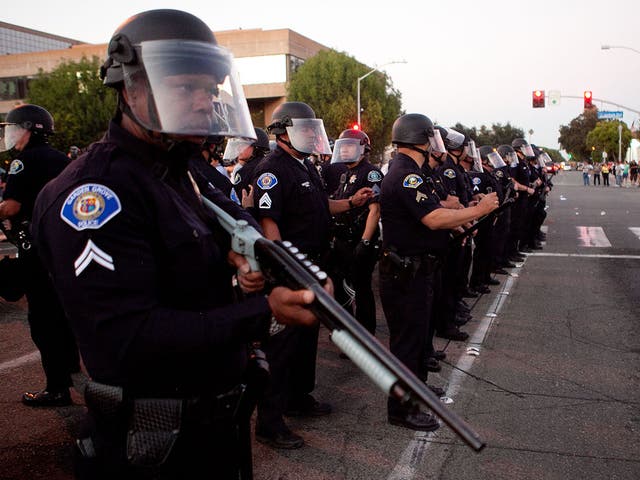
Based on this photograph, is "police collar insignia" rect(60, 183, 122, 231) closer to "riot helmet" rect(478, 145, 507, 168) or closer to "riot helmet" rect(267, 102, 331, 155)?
"riot helmet" rect(267, 102, 331, 155)

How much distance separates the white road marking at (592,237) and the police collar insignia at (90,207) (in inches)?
551

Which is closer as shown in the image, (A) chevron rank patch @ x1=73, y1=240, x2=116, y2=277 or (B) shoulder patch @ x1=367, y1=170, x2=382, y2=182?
(A) chevron rank patch @ x1=73, y1=240, x2=116, y2=277

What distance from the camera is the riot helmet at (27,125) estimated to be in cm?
493

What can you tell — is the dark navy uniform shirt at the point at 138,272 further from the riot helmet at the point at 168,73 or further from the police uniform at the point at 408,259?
the police uniform at the point at 408,259

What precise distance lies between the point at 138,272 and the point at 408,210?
320 cm

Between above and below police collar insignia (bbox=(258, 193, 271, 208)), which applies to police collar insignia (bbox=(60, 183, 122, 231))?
above

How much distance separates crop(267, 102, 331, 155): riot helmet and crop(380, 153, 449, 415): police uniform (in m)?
0.67

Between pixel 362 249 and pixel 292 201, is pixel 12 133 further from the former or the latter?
pixel 362 249

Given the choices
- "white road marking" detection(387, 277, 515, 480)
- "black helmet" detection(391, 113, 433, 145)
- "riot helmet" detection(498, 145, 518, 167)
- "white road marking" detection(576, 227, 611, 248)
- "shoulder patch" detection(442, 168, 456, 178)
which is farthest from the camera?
"white road marking" detection(576, 227, 611, 248)

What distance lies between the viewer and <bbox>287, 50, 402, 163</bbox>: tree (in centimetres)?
5134

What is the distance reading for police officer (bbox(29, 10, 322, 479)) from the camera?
1658 mm

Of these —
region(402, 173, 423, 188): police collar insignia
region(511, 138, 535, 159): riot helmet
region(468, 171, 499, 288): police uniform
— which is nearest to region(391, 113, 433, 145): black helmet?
region(402, 173, 423, 188): police collar insignia

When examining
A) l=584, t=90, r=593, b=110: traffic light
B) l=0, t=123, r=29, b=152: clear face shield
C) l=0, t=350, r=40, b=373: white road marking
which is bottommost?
l=0, t=350, r=40, b=373: white road marking

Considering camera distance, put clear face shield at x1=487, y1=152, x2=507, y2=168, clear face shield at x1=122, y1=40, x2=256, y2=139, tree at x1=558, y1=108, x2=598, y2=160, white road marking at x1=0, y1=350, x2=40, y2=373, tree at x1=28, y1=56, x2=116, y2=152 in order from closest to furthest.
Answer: clear face shield at x1=122, y1=40, x2=256, y2=139 < white road marking at x1=0, y1=350, x2=40, y2=373 < clear face shield at x1=487, y1=152, x2=507, y2=168 < tree at x1=28, y1=56, x2=116, y2=152 < tree at x1=558, y1=108, x2=598, y2=160
